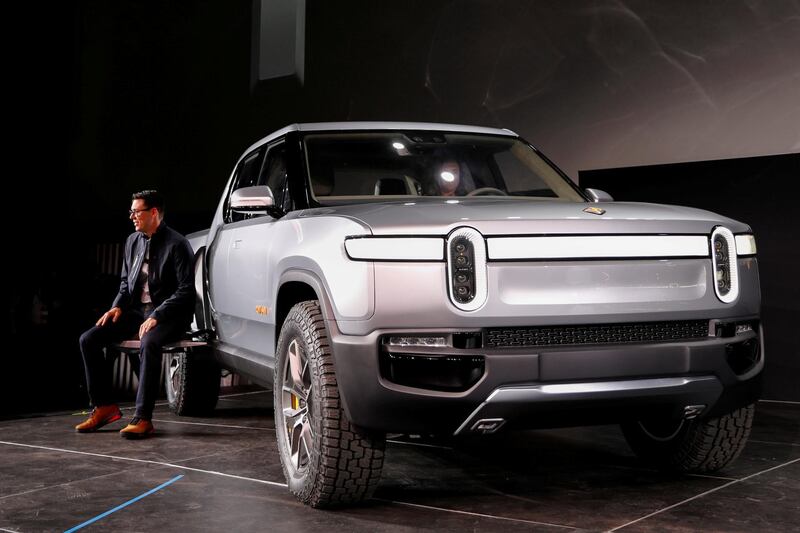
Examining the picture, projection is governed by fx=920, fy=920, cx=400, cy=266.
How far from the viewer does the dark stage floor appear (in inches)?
131

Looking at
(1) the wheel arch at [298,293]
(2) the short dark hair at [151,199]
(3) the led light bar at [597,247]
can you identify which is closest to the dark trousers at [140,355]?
(2) the short dark hair at [151,199]

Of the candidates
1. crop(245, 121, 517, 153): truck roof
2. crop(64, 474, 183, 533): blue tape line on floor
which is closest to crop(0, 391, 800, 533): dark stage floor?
crop(64, 474, 183, 533): blue tape line on floor

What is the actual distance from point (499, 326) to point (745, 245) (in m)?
1.09

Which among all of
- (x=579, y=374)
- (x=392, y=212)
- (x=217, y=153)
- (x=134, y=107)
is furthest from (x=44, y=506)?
(x=134, y=107)

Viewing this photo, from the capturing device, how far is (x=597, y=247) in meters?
3.21

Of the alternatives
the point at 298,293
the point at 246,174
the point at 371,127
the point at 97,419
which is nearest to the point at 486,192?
the point at 371,127

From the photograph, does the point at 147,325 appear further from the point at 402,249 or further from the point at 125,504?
the point at 402,249

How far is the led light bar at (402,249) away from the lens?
3057mm

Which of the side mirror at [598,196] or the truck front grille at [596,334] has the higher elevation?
the side mirror at [598,196]

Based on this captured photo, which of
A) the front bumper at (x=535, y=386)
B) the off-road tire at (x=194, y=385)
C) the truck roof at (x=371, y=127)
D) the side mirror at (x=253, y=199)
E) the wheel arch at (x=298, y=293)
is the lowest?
the off-road tire at (x=194, y=385)

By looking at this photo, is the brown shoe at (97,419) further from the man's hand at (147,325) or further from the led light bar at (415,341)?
the led light bar at (415,341)

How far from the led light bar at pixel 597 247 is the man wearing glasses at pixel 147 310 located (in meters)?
2.88

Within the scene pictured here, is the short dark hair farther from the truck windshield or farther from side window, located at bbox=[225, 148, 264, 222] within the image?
the truck windshield

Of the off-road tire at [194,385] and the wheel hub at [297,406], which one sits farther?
the off-road tire at [194,385]
